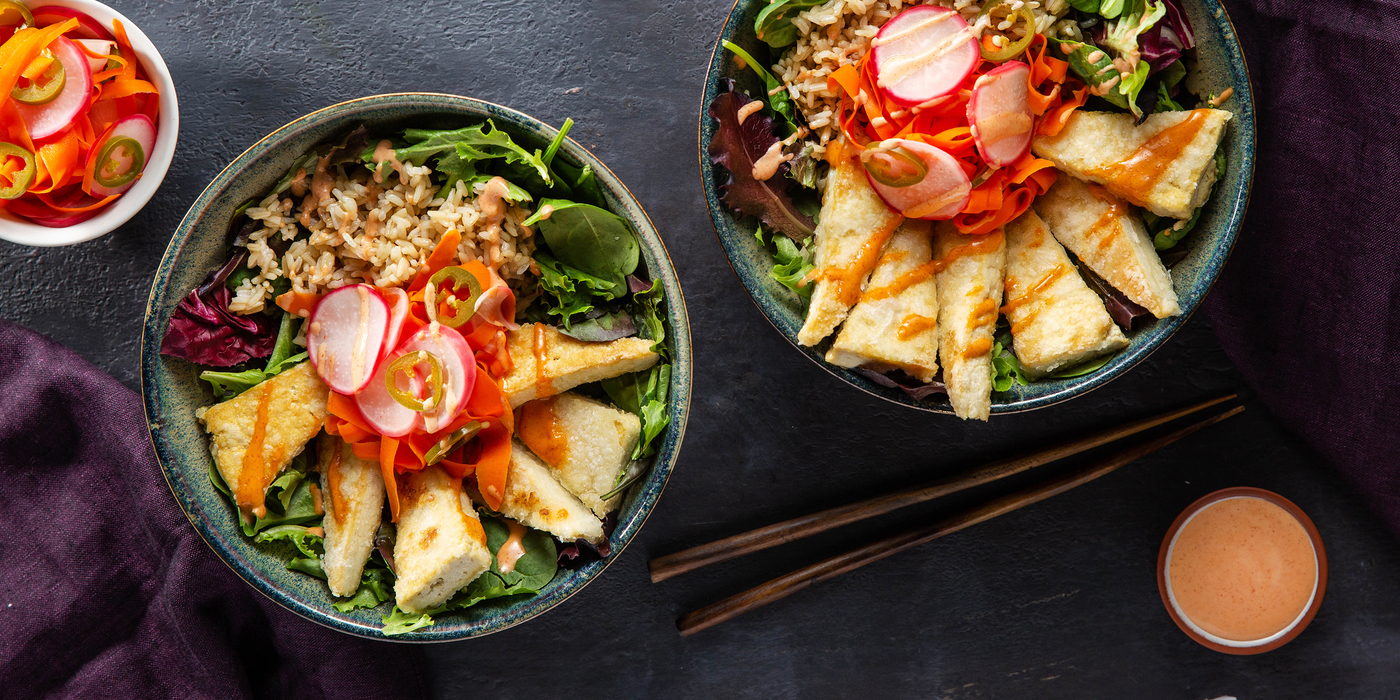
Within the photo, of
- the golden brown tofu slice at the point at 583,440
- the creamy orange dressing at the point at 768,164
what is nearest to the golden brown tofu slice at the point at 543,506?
the golden brown tofu slice at the point at 583,440

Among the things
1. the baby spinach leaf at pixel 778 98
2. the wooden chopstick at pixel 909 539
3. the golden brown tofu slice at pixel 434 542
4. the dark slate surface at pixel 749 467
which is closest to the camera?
the golden brown tofu slice at pixel 434 542

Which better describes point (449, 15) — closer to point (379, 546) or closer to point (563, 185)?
point (563, 185)

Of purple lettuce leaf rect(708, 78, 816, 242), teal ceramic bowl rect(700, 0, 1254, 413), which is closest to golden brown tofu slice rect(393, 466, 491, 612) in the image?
teal ceramic bowl rect(700, 0, 1254, 413)

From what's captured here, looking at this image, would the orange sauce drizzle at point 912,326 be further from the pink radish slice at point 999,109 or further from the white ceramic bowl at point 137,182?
the white ceramic bowl at point 137,182

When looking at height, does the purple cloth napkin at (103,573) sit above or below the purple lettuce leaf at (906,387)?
below

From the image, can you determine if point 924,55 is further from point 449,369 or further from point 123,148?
point 123,148

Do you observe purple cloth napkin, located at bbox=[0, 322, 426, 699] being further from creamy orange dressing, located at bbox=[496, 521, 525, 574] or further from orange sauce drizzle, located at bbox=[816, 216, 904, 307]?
orange sauce drizzle, located at bbox=[816, 216, 904, 307]

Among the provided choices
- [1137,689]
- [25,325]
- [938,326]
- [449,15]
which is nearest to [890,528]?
[938,326]
